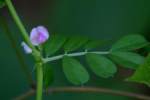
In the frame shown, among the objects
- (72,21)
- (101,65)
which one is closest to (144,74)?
(101,65)

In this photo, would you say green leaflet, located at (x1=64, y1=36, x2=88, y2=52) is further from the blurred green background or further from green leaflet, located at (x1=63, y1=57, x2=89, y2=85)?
the blurred green background

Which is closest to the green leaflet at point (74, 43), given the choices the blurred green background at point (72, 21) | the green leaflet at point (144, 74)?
the green leaflet at point (144, 74)

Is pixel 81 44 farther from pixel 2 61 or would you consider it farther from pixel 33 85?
pixel 2 61

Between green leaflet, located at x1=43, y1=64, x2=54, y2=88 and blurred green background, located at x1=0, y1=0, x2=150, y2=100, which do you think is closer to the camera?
green leaflet, located at x1=43, y1=64, x2=54, y2=88

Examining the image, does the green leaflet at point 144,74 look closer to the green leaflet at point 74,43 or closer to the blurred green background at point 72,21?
the green leaflet at point 74,43

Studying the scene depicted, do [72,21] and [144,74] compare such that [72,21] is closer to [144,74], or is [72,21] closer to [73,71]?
[73,71]

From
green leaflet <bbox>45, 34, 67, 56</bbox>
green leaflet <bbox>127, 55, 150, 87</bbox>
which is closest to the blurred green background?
green leaflet <bbox>45, 34, 67, 56</bbox>
